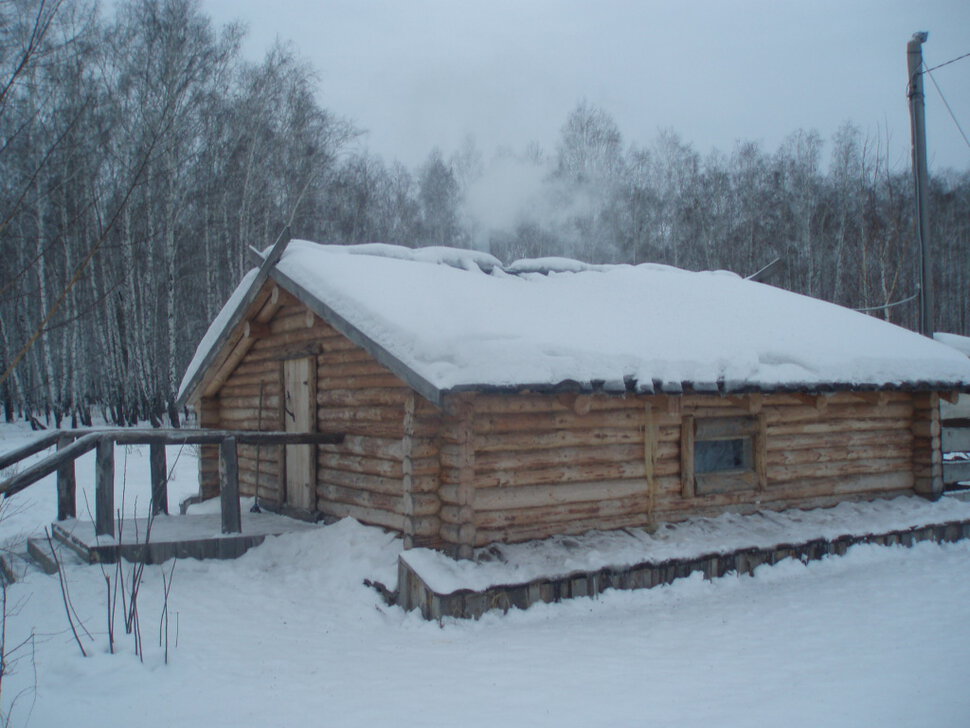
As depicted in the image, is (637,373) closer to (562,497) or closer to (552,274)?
(562,497)

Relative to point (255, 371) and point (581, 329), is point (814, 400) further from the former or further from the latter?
point (255, 371)

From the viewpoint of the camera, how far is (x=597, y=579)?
6.93 m

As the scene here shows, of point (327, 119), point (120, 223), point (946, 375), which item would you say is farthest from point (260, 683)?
point (327, 119)

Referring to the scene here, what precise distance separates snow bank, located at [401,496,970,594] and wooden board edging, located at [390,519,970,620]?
0.05 m

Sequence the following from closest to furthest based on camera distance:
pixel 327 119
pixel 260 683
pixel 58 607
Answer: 1. pixel 260 683
2. pixel 58 607
3. pixel 327 119

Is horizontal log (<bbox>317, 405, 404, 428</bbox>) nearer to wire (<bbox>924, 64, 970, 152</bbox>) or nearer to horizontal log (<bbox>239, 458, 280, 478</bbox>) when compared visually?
horizontal log (<bbox>239, 458, 280, 478</bbox>)

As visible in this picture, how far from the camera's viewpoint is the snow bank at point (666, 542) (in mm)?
6629

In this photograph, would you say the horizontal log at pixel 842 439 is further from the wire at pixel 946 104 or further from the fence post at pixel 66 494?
the fence post at pixel 66 494

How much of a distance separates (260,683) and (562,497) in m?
3.53

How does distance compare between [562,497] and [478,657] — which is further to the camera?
[562,497]

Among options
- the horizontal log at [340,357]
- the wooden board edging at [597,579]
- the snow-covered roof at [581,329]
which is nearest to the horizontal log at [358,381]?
the horizontal log at [340,357]

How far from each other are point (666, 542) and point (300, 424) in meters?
4.84

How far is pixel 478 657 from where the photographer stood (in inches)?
221

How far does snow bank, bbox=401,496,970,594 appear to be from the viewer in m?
6.63
